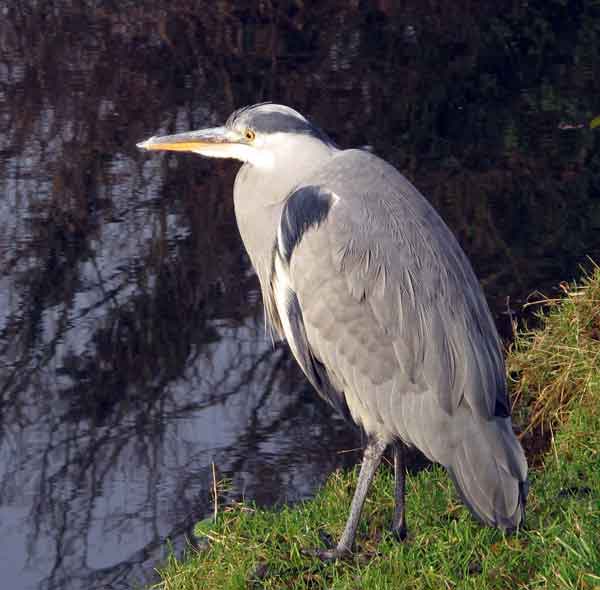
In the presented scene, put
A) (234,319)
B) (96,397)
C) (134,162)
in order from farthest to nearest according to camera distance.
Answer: (134,162) < (234,319) < (96,397)

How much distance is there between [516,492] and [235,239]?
3.98m

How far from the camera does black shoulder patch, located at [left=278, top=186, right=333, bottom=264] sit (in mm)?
3709

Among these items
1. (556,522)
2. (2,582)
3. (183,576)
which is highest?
(556,522)

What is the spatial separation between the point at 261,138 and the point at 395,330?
101 centimetres

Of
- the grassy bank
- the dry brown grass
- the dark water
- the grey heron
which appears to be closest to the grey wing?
the grey heron

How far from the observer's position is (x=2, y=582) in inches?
174

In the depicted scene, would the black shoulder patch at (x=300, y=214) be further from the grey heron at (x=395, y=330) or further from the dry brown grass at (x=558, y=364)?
the dry brown grass at (x=558, y=364)

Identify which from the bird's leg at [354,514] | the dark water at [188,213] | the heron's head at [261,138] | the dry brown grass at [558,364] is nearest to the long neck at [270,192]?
the heron's head at [261,138]

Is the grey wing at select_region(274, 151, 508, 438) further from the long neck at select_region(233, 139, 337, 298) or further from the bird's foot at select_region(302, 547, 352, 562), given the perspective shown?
the bird's foot at select_region(302, 547, 352, 562)

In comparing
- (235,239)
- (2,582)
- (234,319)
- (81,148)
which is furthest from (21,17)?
(2,582)

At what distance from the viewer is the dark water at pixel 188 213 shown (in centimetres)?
503

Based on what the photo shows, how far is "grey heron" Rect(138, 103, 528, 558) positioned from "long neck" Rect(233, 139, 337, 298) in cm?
10

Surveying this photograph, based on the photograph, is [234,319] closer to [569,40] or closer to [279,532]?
[279,532]

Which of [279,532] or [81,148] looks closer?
[279,532]
